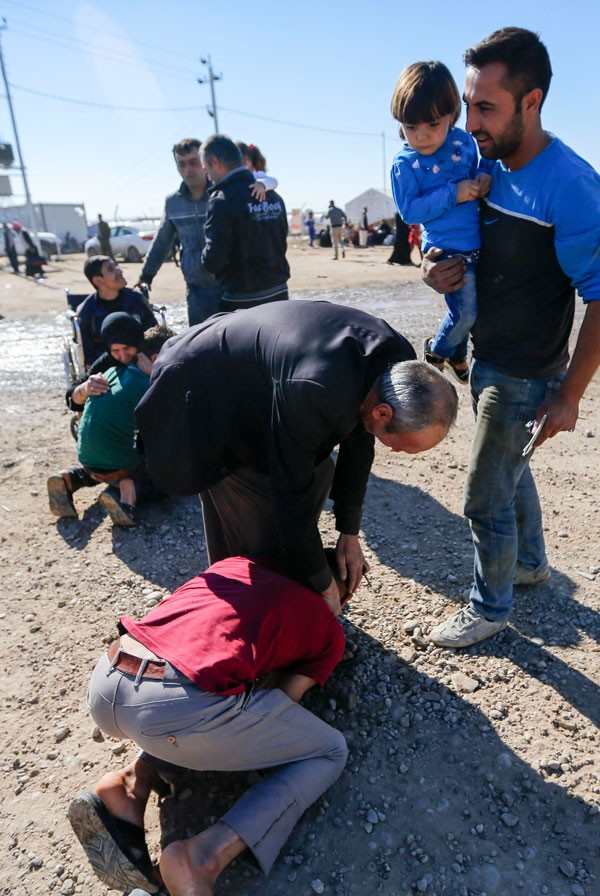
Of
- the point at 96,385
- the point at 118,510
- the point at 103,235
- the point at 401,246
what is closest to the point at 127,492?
the point at 118,510

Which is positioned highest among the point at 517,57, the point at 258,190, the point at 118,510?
the point at 517,57

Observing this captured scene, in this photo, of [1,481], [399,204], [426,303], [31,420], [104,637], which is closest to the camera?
[399,204]

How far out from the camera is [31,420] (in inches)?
251

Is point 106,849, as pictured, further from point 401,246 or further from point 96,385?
point 401,246

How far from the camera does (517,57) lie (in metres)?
2.26

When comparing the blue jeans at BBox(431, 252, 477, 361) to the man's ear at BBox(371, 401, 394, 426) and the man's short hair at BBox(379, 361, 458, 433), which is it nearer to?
the man's short hair at BBox(379, 361, 458, 433)

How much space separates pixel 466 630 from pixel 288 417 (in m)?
1.42

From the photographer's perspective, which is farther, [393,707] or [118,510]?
[118,510]

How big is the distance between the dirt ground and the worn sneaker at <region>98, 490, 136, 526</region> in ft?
0.27

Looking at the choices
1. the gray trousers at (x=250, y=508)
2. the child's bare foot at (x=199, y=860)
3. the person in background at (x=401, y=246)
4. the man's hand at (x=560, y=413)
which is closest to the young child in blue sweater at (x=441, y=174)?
the man's hand at (x=560, y=413)

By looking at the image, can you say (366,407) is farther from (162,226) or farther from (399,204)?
(162,226)

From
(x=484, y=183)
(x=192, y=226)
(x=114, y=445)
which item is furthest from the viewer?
(x=192, y=226)

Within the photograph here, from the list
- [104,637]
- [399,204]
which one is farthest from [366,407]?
[104,637]

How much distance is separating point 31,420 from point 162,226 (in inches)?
91.1
